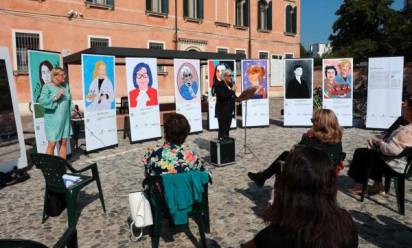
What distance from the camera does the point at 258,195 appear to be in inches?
210

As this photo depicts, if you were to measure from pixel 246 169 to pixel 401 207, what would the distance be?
2.86m

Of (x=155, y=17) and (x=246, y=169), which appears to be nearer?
(x=246, y=169)

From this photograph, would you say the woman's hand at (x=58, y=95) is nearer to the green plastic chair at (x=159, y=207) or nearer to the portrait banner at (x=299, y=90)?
the green plastic chair at (x=159, y=207)

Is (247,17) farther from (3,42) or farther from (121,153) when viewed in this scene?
(121,153)

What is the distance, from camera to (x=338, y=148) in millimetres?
4453

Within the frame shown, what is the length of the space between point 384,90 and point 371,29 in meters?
34.0

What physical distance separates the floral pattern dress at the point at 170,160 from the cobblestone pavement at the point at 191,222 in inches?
36.4

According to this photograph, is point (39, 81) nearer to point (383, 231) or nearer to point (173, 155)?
point (173, 155)

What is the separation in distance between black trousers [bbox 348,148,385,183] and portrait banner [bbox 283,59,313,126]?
683 cm

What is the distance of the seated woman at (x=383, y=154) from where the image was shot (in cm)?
447

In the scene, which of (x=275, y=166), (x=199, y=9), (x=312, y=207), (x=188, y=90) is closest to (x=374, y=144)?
(x=275, y=166)

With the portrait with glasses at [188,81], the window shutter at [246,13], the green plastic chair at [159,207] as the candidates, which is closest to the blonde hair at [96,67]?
the portrait with glasses at [188,81]

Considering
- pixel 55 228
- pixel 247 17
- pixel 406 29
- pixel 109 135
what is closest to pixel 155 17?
pixel 247 17

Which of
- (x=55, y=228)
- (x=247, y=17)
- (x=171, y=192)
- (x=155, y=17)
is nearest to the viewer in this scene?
(x=171, y=192)
